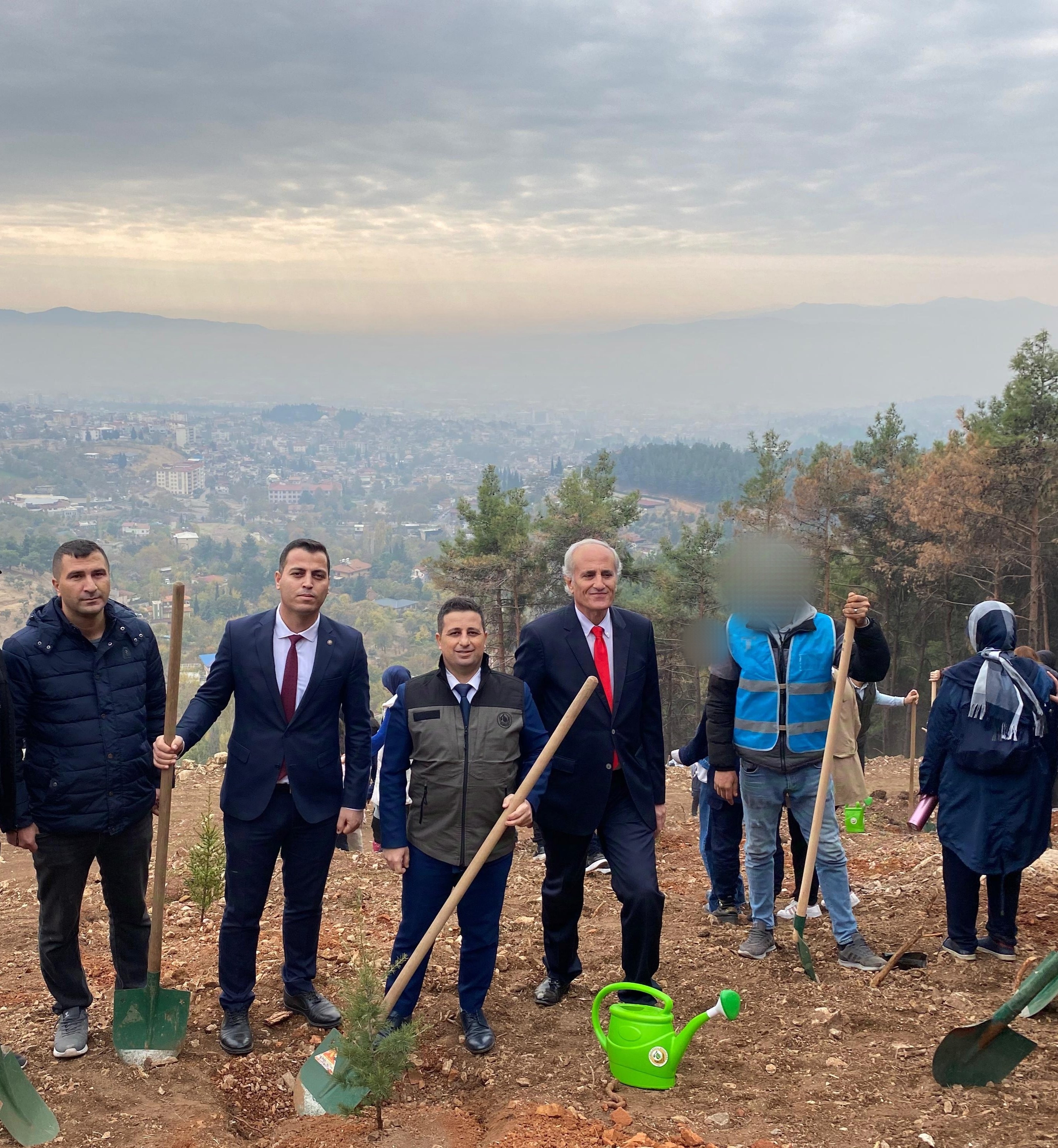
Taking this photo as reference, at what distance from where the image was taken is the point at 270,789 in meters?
4.37

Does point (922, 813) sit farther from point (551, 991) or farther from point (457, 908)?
point (457, 908)

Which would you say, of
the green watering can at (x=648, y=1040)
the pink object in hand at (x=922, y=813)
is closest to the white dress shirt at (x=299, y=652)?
the green watering can at (x=648, y=1040)

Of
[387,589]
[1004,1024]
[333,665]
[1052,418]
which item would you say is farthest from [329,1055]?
[387,589]

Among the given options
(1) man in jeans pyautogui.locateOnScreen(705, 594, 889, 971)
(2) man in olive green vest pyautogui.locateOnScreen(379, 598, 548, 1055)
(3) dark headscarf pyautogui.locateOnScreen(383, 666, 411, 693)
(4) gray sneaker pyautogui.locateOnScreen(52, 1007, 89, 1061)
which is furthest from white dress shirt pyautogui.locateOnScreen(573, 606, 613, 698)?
(3) dark headscarf pyautogui.locateOnScreen(383, 666, 411, 693)

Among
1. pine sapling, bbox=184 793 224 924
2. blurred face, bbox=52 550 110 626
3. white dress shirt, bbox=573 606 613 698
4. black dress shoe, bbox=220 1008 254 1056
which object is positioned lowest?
pine sapling, bbox=184 793 224 924

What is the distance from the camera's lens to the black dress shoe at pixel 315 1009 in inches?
182

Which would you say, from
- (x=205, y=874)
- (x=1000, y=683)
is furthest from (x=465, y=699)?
(x=205, y=874)

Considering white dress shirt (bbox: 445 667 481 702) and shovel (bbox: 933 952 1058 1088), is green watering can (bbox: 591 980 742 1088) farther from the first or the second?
white dress shirt (bbox: 445 667 481 702)

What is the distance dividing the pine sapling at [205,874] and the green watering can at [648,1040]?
3710 mm

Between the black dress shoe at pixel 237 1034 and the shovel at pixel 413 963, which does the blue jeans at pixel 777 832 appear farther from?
the black dress shoe at pixel 237 1034

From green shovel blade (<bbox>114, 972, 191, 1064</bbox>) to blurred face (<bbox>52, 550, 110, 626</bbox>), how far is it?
1.63 m

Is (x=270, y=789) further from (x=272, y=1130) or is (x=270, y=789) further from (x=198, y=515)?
(x=198, y=515)

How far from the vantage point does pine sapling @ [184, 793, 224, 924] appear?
6770mm

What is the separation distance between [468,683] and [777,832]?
2.25 meters
